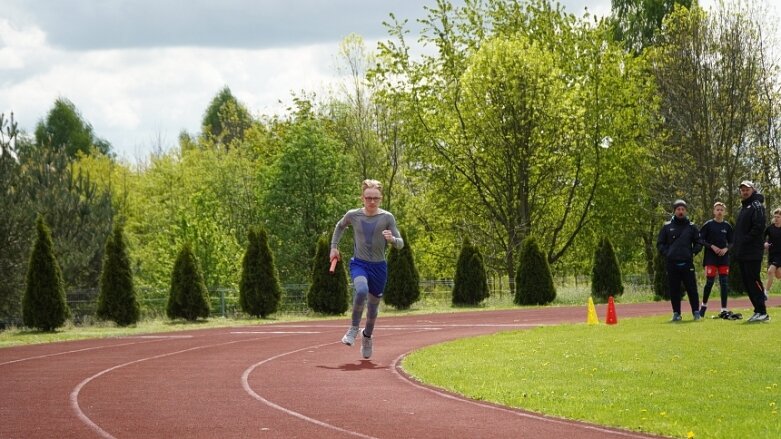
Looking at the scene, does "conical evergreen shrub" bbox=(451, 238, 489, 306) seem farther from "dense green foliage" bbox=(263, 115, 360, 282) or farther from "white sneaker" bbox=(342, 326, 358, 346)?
"white sneaker" bbox=(342, 326, 358, 346)

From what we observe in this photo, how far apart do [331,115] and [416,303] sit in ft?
87.7

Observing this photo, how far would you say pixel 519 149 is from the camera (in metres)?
47.4

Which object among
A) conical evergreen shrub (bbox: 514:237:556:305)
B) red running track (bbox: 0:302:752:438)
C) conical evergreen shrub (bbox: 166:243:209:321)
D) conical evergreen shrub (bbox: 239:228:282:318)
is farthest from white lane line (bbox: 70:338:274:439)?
conical evergreen shrub (bbox: 514:237:556:305)

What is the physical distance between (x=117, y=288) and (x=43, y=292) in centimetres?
252

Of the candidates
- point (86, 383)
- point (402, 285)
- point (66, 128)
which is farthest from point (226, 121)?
point (86, 383)

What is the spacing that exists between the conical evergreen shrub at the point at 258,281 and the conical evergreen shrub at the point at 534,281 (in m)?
9.15

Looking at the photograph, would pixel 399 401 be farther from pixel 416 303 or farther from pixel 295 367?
pixel 416 303

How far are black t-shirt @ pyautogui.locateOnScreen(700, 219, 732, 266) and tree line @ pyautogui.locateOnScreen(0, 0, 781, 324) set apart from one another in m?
19.0

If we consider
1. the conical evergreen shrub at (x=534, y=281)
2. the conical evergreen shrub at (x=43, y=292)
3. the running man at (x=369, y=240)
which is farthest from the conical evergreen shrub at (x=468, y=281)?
the running man at (x=369, y=240)

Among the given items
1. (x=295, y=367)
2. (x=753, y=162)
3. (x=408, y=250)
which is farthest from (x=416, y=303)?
(x=295, y=367)

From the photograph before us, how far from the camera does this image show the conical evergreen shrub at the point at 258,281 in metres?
33.4

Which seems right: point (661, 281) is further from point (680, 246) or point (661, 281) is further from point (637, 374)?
point (637, 374)

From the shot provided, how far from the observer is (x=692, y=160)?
50.7 meters

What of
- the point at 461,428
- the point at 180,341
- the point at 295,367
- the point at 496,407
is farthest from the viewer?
the point at 180,341
